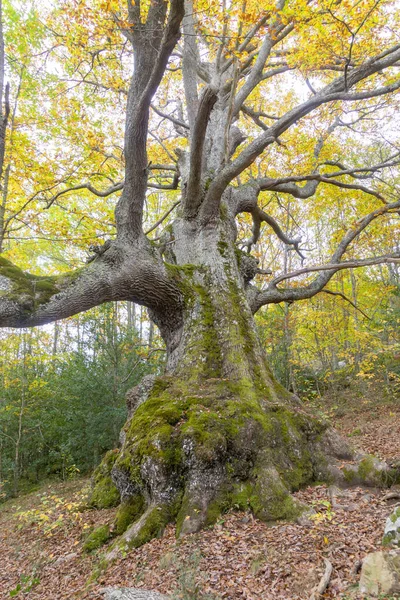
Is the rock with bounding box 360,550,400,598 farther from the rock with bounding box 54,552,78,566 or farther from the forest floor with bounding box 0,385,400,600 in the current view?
the rock with bounding box 54,552,78,566

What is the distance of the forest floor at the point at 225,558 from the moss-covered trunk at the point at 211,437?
0.24 m

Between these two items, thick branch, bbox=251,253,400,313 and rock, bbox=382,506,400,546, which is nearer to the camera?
rock, bbox=382,506,400,546

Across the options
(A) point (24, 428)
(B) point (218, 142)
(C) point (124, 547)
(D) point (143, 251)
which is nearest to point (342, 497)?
(C) point (124, 547)

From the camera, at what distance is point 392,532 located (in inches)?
107

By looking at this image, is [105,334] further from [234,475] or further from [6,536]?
[234,475]

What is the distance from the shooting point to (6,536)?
17.7 ft

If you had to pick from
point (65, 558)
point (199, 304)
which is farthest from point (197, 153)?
point (65, 558)

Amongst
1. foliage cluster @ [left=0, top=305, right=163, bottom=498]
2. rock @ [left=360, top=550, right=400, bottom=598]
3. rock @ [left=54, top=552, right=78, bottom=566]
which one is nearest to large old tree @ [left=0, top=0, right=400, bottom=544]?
rock @ [left=54, top=552, right=78, bottom=566]

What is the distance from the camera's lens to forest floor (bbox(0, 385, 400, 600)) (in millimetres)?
2588

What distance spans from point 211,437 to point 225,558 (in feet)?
3.57

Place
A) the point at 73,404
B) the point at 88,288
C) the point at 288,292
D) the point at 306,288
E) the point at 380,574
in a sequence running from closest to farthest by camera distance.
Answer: the point at 380,574, the point at 88,288, the point at 288,292, the point at 306,288, the point at 73,404

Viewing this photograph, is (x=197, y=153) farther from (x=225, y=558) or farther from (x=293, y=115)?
(x=225, y=558)

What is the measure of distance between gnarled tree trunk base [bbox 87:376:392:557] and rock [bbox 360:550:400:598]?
4.03ft

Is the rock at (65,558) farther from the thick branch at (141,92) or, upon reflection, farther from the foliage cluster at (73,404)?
the foliage cluster at (73,404)
